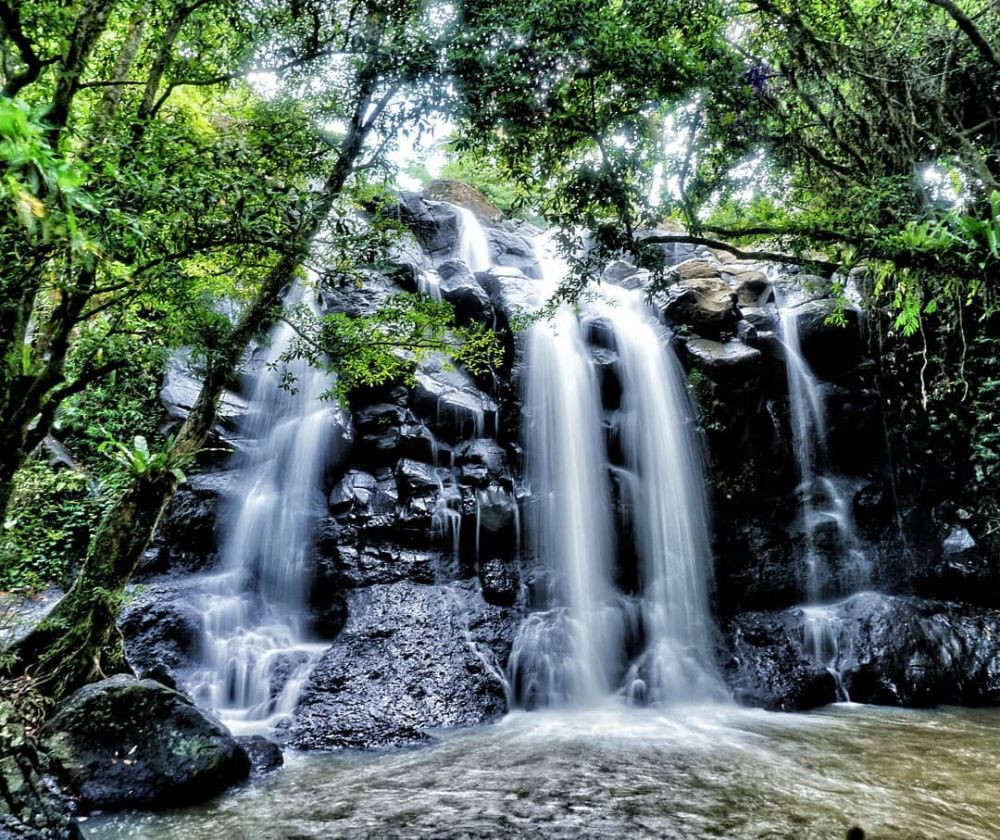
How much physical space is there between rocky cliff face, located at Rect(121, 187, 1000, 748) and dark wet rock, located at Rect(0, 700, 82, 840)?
129 inches

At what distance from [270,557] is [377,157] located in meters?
6.31

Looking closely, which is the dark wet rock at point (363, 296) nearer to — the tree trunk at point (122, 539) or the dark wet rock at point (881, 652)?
the tree trunk at point (122, 539)

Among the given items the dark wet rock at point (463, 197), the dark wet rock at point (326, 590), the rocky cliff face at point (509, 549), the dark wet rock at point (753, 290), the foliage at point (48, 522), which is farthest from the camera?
the dark wet rock at point (463, 197)

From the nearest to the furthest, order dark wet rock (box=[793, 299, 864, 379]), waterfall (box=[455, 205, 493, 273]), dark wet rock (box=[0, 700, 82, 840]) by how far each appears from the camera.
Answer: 1. dark wet rock (box=[0, 700, 82, 840])
2. dark wet rock (box=[793, 299, 864, 379])
3. waterfall (box=[455, 205, 493, 273])

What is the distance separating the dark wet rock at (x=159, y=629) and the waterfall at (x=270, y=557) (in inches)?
7.3

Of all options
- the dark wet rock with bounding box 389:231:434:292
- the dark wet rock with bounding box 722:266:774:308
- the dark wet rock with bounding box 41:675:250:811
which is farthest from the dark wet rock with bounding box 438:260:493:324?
the dark wet rock with bounding box 41:675:250:811

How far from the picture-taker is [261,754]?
5.40m

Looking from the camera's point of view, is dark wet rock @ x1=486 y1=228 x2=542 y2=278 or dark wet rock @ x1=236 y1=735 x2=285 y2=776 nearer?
dark wet rock @ x1=236 y1=735 x2=285 y2=776

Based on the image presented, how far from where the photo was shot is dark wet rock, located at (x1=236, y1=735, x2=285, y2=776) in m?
5.27

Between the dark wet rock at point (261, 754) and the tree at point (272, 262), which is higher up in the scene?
the tree at point (272, 262)

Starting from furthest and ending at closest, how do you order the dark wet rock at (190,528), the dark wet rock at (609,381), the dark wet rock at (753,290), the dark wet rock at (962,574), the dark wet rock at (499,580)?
the dark wet rock at (753,290), the dark wet rock at (609,381), the dark wet rock at (962,574), the dark wet rock at (499,580), the dark wet rock at (190,528)

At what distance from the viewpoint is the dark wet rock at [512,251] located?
1706cm

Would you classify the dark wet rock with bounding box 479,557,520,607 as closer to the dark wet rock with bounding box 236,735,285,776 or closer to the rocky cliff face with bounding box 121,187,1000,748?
the rocky cliff face with bounding box 121,187,1000,748

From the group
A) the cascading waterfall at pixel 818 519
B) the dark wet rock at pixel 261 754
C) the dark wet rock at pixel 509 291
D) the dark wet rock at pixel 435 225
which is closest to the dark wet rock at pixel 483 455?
the dark wet rock at pixel 509 291
